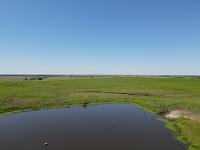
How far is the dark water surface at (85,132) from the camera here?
21.1 metres

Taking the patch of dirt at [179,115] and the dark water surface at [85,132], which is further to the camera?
the patch of dirt at [179,115]

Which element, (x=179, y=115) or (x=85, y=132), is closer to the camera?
(x=85, y=132)

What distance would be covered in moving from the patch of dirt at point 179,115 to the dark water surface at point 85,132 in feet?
7.65

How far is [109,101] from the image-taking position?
161 ft

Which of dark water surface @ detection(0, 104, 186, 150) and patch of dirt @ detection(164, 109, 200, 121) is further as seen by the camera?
patch of dirt @ detection(164, 109, 200, 121)

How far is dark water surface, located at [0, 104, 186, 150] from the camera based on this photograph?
2111cm

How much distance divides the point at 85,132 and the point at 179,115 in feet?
48.0

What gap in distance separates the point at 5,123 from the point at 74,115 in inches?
372

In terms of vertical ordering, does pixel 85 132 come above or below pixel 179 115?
below

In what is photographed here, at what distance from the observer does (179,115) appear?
3328 centimetres

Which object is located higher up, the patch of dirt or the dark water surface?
the patch of dirt

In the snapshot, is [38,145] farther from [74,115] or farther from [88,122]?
[74,115]

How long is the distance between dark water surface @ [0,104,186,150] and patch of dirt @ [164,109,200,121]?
2.33 meters

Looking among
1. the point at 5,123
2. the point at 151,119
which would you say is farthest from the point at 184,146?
the point at 5,123
